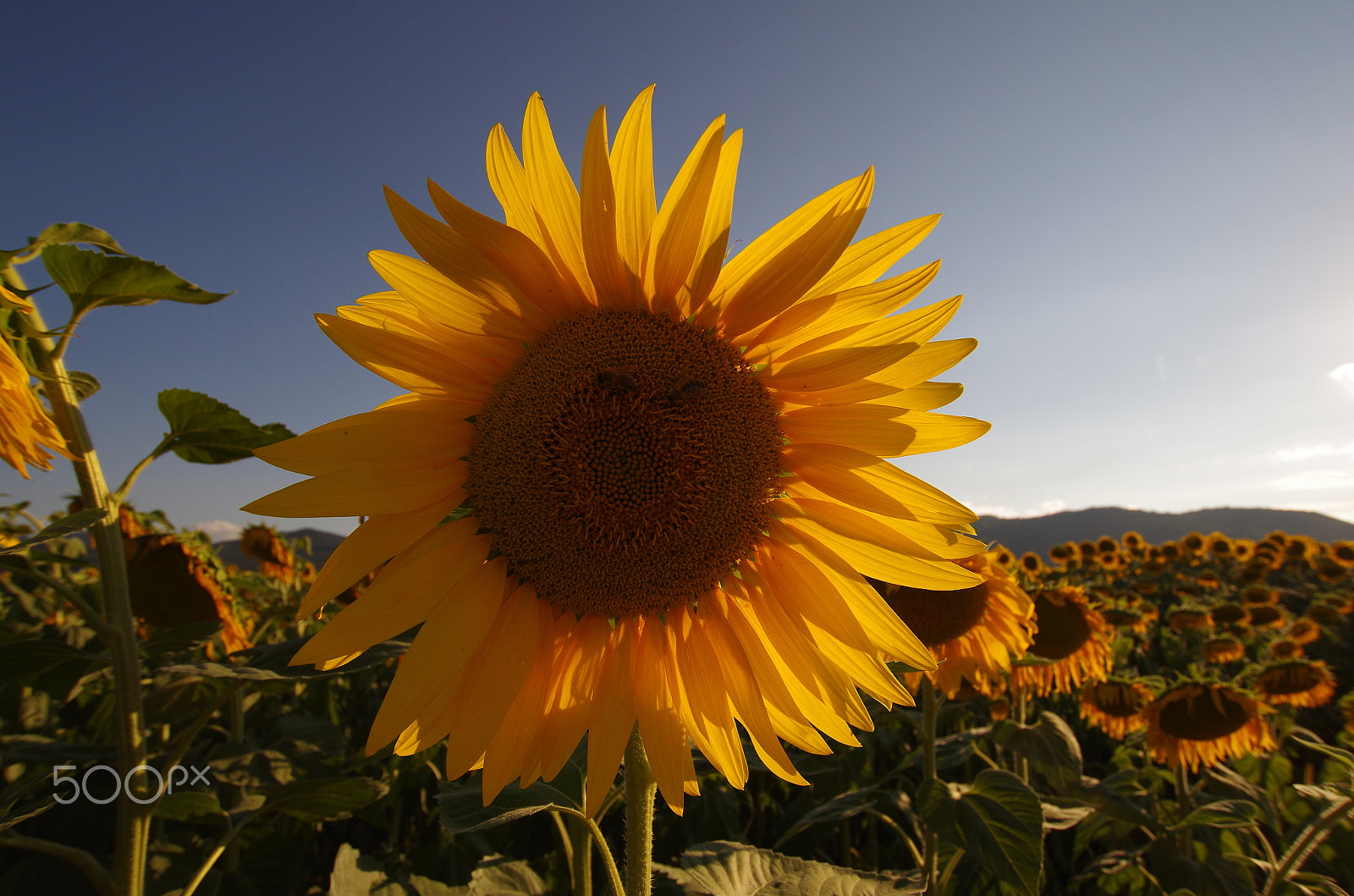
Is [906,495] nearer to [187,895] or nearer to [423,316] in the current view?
[423,316]

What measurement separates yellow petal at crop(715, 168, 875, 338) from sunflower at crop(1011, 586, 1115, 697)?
3706 mm

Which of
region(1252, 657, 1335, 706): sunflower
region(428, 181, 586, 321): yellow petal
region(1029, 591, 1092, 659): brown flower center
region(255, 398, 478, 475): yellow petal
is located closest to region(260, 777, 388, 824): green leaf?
region(255, 398, 478, 475): yellow petal

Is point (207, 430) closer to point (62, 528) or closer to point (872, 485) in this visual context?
point (62, 528)

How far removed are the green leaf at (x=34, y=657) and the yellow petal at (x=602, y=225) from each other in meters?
1.64

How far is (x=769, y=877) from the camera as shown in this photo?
167cm

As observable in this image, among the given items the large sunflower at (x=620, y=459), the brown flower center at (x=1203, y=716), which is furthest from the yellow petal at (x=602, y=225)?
the brown flower center at (x=1203, y=716)

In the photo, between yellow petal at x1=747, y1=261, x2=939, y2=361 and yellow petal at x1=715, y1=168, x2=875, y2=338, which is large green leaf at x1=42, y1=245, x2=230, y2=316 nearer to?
yellow petal at x1=715, y1=168, x2=875, y2=338

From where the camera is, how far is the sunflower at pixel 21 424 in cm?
147

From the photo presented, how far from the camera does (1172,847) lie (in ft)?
10.2

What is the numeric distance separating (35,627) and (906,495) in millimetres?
4296

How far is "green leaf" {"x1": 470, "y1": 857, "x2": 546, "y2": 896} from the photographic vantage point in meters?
1.89

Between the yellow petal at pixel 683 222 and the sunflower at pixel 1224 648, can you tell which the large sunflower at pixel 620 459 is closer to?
the yellow petal at pixel 683 222

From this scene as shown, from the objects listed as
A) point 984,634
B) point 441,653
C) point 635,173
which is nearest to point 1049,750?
point 984,634

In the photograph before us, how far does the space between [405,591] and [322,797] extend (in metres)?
1.17
